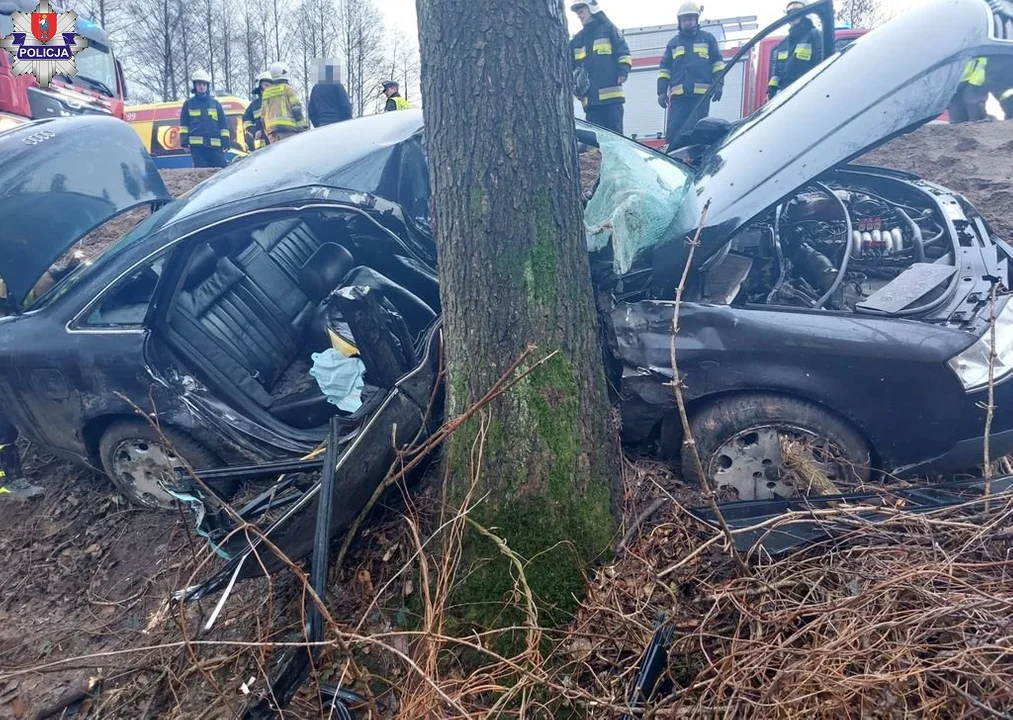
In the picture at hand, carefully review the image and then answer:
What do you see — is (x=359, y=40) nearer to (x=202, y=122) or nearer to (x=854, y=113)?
(x=202, y=122)

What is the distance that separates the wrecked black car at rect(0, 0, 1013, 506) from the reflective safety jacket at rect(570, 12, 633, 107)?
366 cm

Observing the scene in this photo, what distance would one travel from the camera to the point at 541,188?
2.15 m

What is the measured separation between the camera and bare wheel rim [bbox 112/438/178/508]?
312 centimetres

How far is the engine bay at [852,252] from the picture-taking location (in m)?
2.72

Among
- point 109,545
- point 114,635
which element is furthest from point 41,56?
point 114,635

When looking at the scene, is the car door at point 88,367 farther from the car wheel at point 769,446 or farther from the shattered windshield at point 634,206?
the car wheel at point 769,446

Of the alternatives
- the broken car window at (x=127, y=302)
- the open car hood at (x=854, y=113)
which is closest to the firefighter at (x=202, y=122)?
the broken car window at (x=127, y=302)

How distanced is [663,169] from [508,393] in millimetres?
1726

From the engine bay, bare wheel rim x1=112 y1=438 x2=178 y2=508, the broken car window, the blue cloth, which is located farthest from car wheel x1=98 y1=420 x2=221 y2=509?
the engine bay

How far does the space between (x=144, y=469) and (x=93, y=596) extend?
59 cm

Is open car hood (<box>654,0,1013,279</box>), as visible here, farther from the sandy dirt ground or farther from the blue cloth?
the blue cloth

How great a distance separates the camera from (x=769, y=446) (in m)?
2.58

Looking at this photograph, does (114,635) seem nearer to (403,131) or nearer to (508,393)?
(508,393)

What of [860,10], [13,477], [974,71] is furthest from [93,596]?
[860,10]
